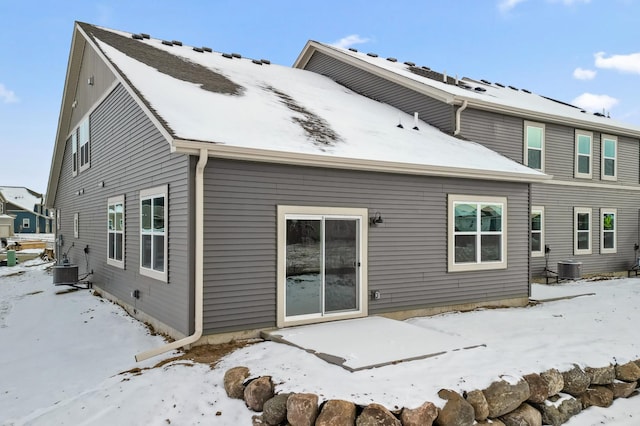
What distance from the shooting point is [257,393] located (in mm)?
4699

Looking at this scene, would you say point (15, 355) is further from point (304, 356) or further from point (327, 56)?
point (327, 56)

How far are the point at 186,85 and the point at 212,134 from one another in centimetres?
326

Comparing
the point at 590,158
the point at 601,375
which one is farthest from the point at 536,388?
the point at 590,158

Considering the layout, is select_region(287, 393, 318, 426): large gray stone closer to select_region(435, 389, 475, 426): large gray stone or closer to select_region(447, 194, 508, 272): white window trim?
select_region(435, 389, 475, 426): large gray stone

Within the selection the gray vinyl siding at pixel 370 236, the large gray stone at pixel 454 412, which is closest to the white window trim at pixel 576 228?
the gray vinyl siding at pixel 370 236

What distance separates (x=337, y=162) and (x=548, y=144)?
9173 mm

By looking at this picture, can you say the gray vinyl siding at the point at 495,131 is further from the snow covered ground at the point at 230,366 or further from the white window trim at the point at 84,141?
the white window trim at the point at 84,141

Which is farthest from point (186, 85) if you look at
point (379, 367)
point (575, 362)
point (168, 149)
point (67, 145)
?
point (67, 145)

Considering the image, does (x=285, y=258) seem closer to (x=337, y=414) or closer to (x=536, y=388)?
(x=337, y=414)

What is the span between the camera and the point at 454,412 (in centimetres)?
442

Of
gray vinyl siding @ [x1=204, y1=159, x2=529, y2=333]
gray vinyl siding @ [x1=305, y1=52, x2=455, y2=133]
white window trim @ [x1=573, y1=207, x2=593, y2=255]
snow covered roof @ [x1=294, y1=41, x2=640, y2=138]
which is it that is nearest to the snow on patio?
gray vinyl siding @ [x1=204, y1=159, x2=529, y2=333]

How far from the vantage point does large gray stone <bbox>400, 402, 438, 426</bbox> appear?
4.21 meters

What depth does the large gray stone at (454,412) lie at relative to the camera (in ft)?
14.4

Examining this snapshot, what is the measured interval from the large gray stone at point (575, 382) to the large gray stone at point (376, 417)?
258cm
